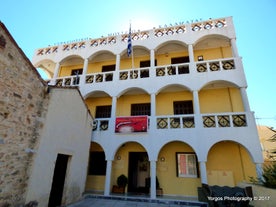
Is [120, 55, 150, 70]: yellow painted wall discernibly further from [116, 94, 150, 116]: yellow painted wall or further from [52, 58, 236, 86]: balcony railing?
[116, 94, 150, 116]: yellow painted wall

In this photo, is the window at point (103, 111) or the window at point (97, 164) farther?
the window at point (103, 111)

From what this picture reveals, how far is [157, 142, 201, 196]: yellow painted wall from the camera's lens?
10.2 meters

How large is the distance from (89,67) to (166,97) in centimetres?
741

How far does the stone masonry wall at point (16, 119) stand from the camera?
5172 millimetres

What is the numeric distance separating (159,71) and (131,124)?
4.26 meters

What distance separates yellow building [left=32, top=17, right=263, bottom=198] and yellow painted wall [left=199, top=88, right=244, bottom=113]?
61 mm

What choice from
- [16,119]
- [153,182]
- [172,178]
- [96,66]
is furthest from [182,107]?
[16,119]

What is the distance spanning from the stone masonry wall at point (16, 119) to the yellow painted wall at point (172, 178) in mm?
7664

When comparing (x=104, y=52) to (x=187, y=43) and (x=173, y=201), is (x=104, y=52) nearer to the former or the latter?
(x=187, y=43)

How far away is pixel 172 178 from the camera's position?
34.9 ft

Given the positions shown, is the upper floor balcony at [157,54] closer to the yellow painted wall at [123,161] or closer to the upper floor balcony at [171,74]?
the upper floor balcony at [171,74]

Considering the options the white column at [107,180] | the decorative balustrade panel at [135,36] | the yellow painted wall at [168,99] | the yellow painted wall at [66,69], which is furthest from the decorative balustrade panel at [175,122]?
the yellow painted wall at [66,69]

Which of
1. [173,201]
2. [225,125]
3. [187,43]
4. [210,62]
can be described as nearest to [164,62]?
[187,43]

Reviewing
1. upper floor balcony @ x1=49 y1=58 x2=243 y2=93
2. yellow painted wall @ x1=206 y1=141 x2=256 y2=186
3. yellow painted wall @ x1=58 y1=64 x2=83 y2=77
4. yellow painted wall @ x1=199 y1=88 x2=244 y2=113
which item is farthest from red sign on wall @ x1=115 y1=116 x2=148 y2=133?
yellow painted wall @ x1=58 y1=64 x2=83 y2=77
